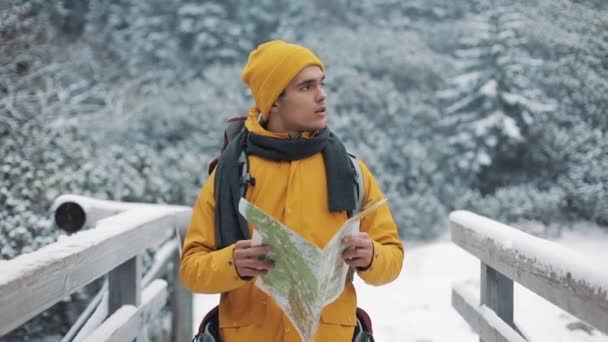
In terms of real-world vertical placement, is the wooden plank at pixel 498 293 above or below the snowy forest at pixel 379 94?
below

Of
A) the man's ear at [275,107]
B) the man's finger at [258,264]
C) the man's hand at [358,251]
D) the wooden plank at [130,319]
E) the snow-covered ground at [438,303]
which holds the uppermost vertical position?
the man's ear at [275,107]

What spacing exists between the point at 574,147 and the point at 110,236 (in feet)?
29.9

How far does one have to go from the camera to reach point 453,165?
466 inches

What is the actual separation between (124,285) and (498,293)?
1765mm

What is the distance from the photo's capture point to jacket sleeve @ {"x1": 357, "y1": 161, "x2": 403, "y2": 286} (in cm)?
170

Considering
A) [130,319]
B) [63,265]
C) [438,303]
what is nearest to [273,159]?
[63,265]

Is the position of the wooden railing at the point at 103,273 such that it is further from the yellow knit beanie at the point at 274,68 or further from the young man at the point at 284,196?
the yellow knit beanie at the point at 274,68

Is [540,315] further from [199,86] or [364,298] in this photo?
[199,86]

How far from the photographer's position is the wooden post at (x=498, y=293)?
2709 millimetres

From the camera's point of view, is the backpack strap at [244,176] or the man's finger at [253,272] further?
the backpack strap at [244,176]

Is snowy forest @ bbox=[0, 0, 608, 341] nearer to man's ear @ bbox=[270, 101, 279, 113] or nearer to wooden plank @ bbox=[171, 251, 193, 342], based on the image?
wooden plank @ bbox=[171, 251, 193, 342]

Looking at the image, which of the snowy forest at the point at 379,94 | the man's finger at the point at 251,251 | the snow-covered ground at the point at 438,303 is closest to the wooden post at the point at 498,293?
the snow-covered ground at the point at 438,303

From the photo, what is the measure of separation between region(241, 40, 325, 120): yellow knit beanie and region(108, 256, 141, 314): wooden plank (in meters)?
1.39

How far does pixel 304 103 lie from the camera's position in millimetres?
1820
